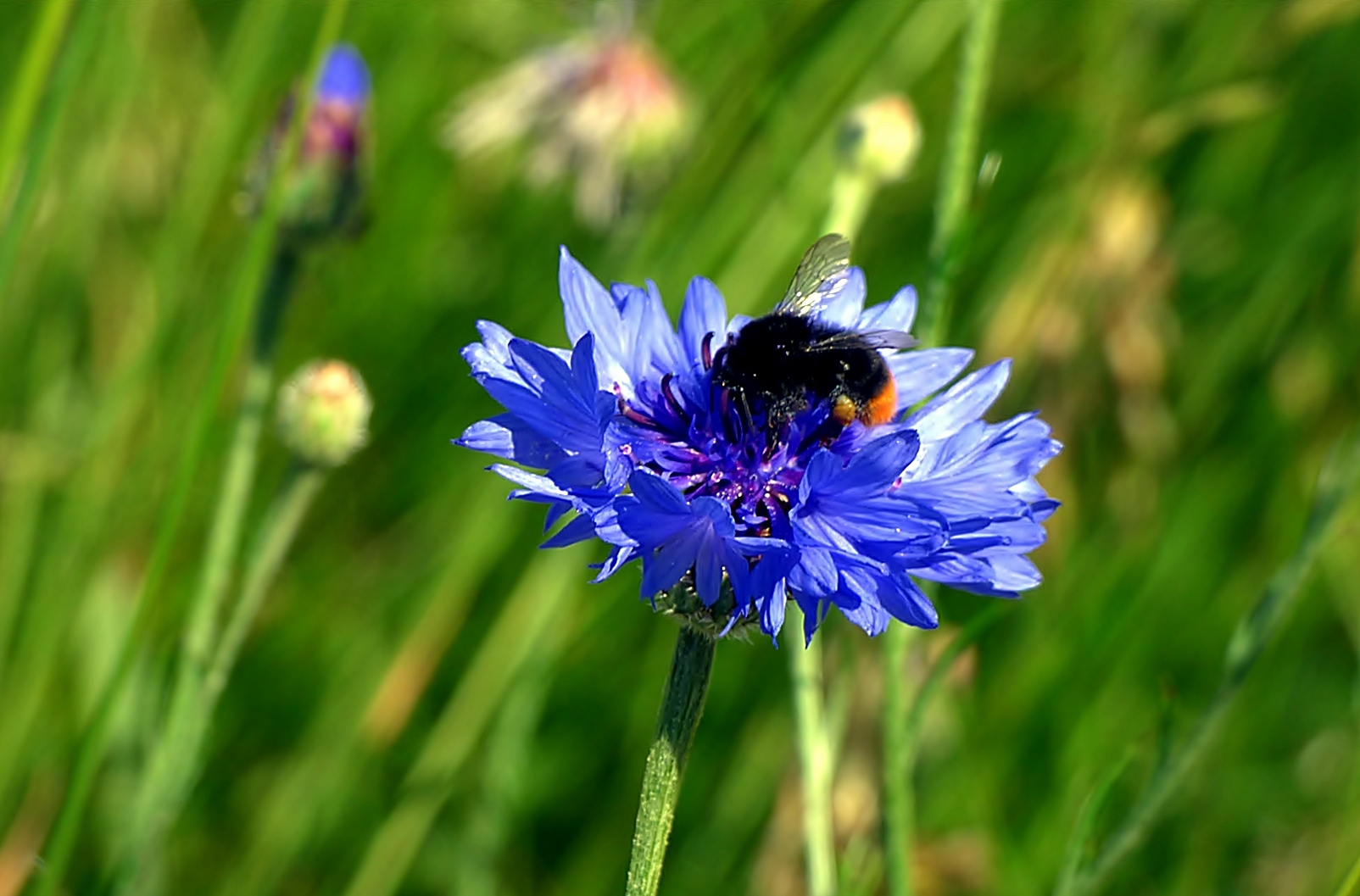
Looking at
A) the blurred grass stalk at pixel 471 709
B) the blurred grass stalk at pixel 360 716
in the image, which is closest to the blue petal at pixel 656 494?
the blurred grass stalk at pixel 471 709

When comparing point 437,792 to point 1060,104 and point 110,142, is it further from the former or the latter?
point 1060,104

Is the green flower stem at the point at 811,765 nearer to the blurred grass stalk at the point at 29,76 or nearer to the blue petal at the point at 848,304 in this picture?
the blue petal at the point at 848,304

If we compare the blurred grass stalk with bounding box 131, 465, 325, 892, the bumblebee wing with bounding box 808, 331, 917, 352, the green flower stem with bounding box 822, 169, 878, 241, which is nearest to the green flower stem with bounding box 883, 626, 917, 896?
the bumblebee wing with bounding box 808, 331, 917, 352

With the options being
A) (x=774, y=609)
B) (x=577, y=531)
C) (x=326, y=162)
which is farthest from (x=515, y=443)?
(x=326, y=162)

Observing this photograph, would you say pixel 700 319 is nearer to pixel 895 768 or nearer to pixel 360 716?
pixel 895 768

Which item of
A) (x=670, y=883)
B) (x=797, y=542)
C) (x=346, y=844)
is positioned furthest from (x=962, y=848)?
(x=797, y=542)
